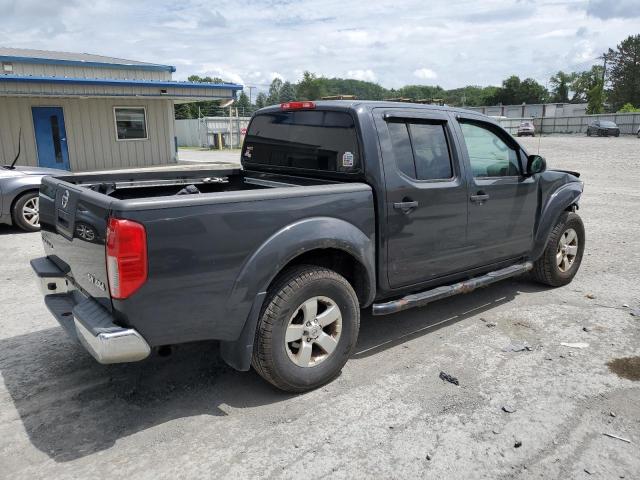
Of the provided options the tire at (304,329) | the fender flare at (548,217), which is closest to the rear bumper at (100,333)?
the tire at (304,329)

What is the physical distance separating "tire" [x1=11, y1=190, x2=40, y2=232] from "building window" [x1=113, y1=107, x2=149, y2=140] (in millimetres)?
10869

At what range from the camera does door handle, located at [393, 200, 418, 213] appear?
3844 millimetres

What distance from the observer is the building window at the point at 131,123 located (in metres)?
18.8

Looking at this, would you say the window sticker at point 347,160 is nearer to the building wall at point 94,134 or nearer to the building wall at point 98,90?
the building wall at point 98,90

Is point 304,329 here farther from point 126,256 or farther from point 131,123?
point 131,123

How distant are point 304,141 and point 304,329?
64.6 inches

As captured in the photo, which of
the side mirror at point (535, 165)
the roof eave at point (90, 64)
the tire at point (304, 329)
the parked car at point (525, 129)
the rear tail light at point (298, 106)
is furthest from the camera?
the parked car at point (525, 129)

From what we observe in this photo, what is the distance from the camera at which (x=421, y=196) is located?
13.1 feet

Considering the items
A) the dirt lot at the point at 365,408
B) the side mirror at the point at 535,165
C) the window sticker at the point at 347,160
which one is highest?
the window sticker at the point at 347,160

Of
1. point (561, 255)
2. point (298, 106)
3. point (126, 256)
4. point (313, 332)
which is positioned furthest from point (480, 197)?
point (126, 256)

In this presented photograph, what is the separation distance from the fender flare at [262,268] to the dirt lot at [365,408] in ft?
1.41

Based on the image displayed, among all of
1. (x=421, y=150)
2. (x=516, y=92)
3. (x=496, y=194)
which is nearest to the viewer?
(x=421, y=150)

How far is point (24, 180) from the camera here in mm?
8430

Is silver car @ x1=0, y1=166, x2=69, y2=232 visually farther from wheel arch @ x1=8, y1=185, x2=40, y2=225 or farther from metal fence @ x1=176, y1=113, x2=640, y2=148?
metal fence @ x1=176, y1=113, x2=640, y2=148
